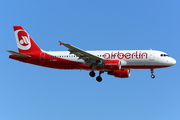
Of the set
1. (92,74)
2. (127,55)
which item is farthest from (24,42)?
(127,55)

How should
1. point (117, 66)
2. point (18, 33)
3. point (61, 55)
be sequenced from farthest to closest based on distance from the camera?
point (18, 33)
point (61, 55)
point (117, 66)

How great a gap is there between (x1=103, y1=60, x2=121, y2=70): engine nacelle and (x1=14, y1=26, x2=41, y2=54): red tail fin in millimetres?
11972

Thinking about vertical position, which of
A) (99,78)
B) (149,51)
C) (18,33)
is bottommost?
(99,78)

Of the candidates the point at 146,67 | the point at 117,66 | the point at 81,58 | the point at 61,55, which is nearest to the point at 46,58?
the point at 61,55

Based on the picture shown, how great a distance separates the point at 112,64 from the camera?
54.0 m

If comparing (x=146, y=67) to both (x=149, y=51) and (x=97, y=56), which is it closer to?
(x=149, y=51)

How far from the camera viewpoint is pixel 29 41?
6128cm

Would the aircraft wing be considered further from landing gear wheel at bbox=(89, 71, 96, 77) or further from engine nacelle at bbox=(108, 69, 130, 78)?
engine nacelle at bbox=(108, 69, 130, 78)

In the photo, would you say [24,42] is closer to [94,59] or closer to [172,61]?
[94,59]

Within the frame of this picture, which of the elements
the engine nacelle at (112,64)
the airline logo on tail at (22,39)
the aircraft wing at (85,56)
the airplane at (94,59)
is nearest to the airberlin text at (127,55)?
the airplane at (94,59)

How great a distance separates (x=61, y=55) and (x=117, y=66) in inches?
382

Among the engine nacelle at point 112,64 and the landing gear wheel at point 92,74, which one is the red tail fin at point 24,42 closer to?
the landing gear wheel at point 92,74

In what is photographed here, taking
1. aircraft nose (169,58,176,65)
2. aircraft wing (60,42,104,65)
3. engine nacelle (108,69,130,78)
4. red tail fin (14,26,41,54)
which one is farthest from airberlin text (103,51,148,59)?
red tail fin (14,26,41,54)

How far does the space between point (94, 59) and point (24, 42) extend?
1338 centimetres
